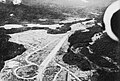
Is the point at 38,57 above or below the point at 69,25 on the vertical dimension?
below

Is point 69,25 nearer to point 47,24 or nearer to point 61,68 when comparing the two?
point 47,24

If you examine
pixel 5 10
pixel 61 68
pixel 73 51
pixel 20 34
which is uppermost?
pixel 5 10

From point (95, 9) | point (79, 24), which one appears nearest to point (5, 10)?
point (79, 24)

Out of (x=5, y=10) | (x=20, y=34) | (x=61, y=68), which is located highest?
(x=5, y=10)

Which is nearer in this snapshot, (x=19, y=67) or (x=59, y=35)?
(x=19, y=67)

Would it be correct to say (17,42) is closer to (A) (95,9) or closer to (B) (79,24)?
(B) (79,24)

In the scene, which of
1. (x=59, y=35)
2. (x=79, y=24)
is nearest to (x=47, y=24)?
(x=59, y=35)
